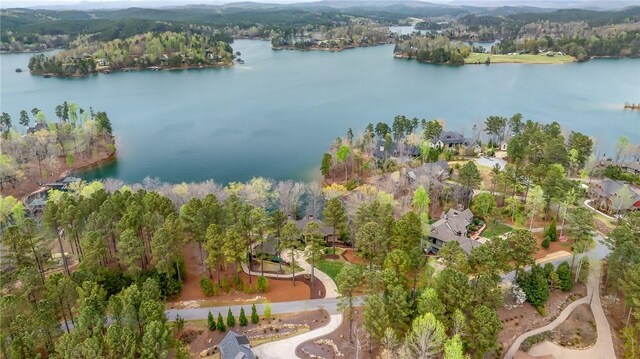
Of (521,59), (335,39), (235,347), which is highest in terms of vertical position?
(335,39)

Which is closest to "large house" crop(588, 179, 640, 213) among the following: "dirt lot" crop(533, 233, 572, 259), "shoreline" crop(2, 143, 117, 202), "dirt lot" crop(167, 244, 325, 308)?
"dirt lot" crop(533, 233, 572, 259)

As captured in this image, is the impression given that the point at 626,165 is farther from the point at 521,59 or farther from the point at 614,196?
the point at 521,59

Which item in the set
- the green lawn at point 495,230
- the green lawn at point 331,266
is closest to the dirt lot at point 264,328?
the green lawn at point 331,266

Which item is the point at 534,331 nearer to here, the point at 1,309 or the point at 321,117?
the point at 1,309

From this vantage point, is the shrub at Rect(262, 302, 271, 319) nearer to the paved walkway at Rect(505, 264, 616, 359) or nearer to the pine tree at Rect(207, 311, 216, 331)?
the pine tree at Rect(207, 311, 216, 331)

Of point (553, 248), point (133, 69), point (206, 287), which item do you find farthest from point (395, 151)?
point (133, 69)

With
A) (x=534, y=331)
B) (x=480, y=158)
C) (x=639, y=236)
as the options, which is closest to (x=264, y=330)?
(x=534, y=331)

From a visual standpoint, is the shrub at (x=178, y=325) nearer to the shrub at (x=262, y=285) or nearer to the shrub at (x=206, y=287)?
the shrub at (x=206, y=287)
